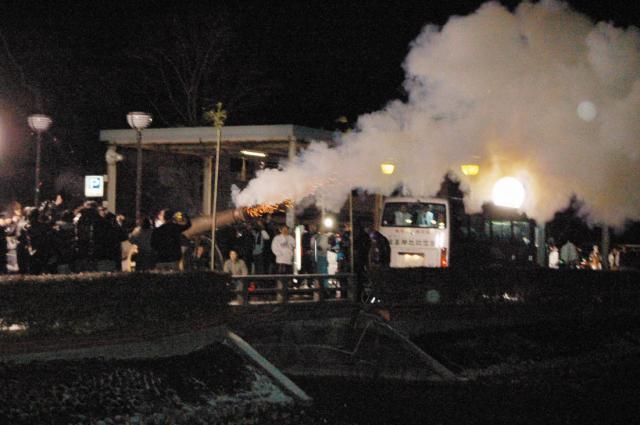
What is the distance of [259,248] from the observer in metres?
20.7

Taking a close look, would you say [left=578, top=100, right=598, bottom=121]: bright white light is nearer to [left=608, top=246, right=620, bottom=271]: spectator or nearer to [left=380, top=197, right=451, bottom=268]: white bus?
[left=380, top=197, right=451, bottom=268]: white bus

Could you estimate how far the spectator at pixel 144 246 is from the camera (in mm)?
15062

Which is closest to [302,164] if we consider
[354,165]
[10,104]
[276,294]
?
[354,165]

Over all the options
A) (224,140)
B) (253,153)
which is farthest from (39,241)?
(253,153)

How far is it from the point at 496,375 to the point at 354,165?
633 cm

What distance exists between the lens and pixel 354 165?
19484mm

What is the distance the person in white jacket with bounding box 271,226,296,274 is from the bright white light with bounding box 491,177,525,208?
5950 millimetres

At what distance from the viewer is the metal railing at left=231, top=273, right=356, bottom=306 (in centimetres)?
1675

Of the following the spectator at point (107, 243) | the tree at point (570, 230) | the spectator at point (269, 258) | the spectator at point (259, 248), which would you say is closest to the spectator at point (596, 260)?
the tree at point (570, 230)

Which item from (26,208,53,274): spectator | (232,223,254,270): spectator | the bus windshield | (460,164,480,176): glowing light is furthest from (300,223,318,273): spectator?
(26,208,53,274): spectator

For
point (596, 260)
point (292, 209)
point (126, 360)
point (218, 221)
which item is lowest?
point (126, 360)

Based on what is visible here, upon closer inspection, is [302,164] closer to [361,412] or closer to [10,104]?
[361,412]

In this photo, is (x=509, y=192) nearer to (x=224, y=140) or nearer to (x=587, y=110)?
(x=587, y=110)

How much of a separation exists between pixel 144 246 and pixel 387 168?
705 centimetres
